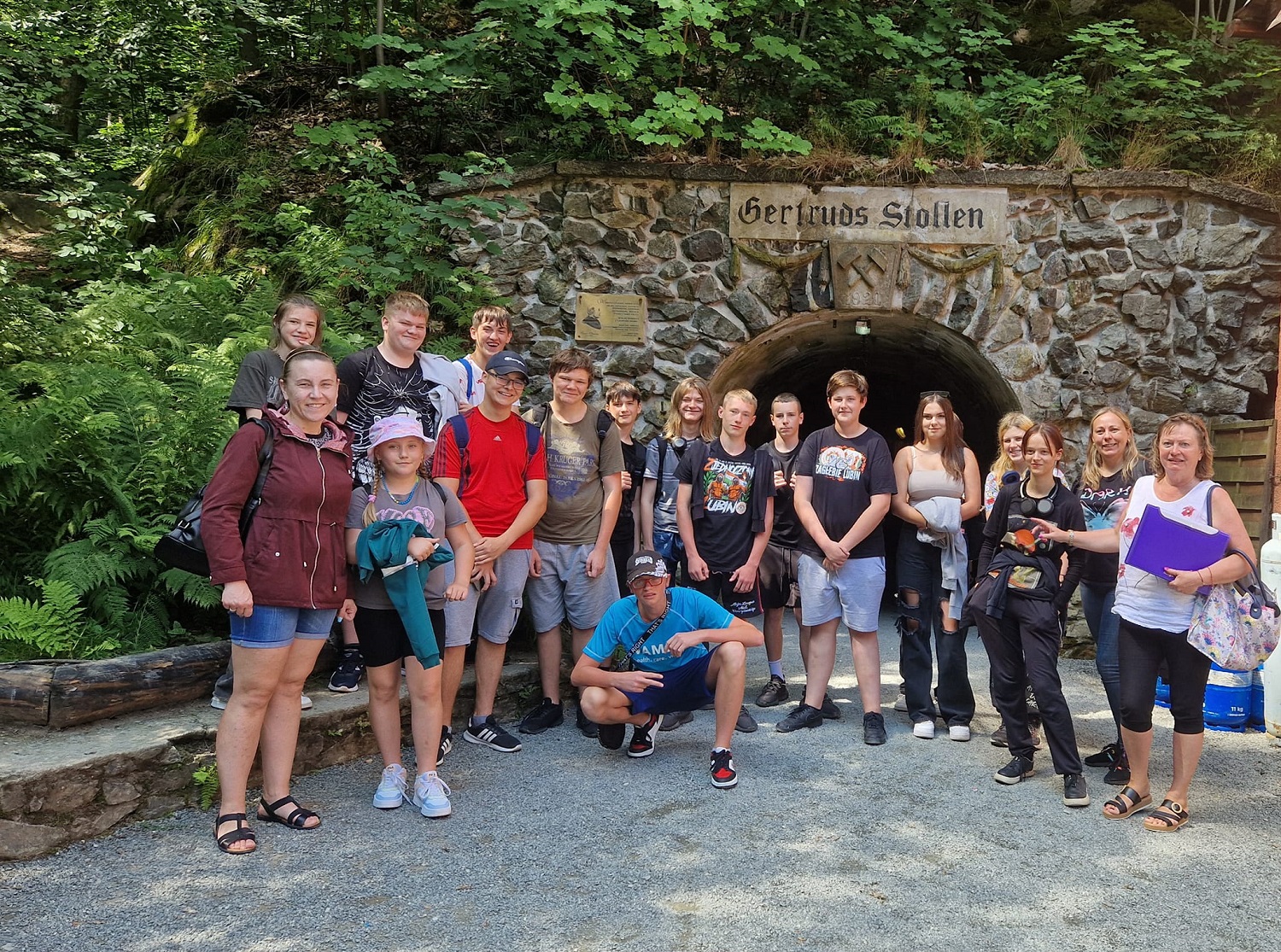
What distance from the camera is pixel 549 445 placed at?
5.09m

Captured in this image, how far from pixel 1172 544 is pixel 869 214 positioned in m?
4.76

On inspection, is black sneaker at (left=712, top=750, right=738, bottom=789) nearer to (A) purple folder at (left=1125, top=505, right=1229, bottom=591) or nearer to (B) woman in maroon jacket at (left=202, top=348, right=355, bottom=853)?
(B) woman in maroon jacket at (left=202, top=348, right=355, bottom=853)

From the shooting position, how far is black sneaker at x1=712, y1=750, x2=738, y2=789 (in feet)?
14.1

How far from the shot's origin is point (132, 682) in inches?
159

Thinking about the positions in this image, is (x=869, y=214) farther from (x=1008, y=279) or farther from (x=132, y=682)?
(x=132, y=682)

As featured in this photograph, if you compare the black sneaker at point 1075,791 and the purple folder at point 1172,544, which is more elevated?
the purple folder at point 1172,544

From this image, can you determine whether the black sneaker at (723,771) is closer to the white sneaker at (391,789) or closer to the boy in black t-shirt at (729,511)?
the boy in black t-shirt at (729,511)

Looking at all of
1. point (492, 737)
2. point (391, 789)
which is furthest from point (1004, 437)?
point (391, 789)

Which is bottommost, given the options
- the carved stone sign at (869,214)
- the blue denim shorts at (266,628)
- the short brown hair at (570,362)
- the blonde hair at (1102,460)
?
the blue denim shorts at (266,628)

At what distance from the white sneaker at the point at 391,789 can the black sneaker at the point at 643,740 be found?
1184mm

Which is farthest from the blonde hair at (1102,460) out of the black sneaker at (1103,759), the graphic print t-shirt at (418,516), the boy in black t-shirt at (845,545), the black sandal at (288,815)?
the black sandal at (288,815)

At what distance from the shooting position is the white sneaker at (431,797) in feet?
12.7

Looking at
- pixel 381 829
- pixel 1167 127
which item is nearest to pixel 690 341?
pixel 1167 127

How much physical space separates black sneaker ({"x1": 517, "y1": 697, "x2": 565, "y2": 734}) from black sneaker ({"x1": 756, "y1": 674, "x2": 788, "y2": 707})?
4.21 feet
